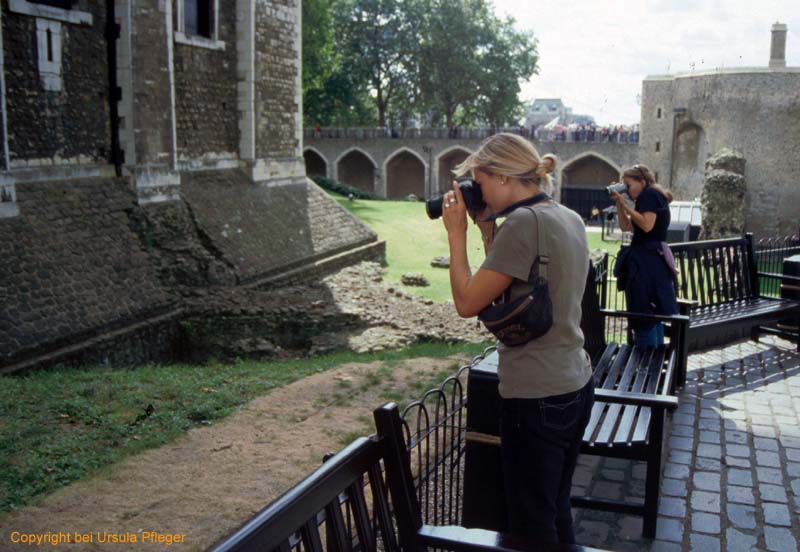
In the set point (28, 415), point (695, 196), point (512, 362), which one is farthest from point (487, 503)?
point (695, 196)

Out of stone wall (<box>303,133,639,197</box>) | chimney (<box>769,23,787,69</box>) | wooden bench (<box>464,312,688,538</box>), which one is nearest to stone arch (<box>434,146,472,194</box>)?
stone wall (<box>303,133,639,197</box>)

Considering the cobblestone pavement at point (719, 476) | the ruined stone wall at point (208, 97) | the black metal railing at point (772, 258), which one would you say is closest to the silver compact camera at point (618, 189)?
the cobblestone pavement at point (719, 476)

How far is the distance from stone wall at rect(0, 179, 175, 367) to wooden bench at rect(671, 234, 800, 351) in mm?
7233

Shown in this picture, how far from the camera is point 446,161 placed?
149 feet

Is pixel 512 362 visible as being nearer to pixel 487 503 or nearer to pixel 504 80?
pixel 487 503

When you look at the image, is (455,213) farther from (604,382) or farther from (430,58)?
(430,58)

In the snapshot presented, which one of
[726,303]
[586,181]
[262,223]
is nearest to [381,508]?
[726,303]

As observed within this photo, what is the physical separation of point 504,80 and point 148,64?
39.1 m

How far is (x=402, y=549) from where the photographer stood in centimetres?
248

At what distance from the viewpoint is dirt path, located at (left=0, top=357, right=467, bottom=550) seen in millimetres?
4055

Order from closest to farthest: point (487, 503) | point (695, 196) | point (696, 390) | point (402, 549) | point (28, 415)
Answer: point (402, 549)
point (487, 503)
point (28, 415)
point (696, 390)
point (695, 196)

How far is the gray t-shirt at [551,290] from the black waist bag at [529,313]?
1.1 inches

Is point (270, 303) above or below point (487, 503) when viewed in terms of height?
below

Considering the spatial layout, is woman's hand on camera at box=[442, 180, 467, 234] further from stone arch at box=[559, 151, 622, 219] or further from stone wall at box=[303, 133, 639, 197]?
stone arch at box=[559, 151, 622, 219]
